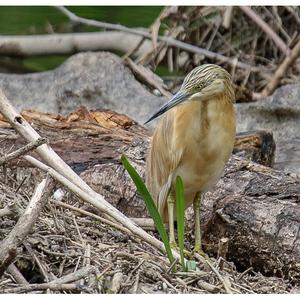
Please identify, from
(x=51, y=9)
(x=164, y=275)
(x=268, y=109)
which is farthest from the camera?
(x=51, y=9)

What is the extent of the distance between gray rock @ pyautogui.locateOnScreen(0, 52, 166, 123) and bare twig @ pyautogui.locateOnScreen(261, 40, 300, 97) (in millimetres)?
1353

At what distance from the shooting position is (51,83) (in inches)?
292

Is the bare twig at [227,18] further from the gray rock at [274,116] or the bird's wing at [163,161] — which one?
the bird's wing at [163,161]

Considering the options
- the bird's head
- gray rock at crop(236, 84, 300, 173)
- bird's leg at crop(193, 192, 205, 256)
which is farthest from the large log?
gray rock at crop(236, 84, 300, 173)

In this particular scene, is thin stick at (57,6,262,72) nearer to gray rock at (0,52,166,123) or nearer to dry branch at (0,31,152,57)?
dry branch at (0,31,152,57)

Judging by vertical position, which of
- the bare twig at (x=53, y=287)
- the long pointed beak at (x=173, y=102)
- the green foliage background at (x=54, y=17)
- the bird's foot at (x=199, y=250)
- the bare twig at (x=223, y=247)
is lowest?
the green foliage background at (x=54, y=17)

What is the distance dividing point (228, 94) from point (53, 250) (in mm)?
1181

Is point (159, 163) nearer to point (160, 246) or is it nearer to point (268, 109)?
point (160, 246)

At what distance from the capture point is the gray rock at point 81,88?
7.26 meters

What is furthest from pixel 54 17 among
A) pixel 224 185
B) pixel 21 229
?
pixel 21 229

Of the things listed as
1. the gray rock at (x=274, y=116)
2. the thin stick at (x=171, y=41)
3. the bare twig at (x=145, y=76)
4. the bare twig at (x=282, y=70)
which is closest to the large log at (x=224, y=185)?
the gray rock at (x=274, y=116)

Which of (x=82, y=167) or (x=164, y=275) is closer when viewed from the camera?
(x=164, y=275)

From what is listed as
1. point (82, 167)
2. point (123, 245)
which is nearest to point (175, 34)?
point (82, 167)

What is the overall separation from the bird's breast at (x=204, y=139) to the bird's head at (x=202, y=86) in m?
0.05
